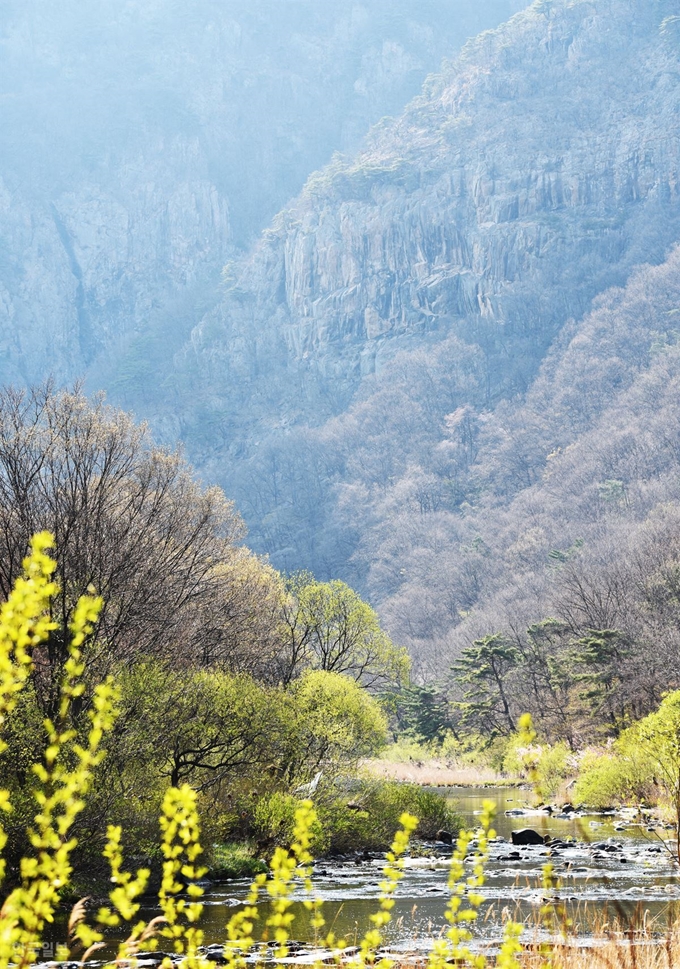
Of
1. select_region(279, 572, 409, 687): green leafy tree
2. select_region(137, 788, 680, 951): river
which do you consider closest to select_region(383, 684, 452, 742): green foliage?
select_region(279, 572, 409, 687): green leafy tree

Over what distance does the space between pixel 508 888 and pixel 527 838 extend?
12.3 m

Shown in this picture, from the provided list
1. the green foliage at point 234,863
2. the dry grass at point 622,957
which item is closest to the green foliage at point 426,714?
the green foliage at point 234,863

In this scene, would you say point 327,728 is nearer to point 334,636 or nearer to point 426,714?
point 334,636

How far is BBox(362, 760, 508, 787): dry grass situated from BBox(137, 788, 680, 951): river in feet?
98.3

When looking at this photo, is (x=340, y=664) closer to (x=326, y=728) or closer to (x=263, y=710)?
(x=326, y=728)

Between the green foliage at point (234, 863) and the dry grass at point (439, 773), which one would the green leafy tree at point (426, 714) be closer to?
the dry grass at point (439, 773)

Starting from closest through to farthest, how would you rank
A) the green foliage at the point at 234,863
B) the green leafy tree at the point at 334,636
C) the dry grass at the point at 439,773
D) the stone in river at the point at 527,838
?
the green foliage at the point at 234,863 < the stone in river at the point at 527,838 < the green leafy tree at the point at 334,636 < the dry grass at the point at 439,773

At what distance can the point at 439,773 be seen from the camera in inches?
3012

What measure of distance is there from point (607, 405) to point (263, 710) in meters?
172

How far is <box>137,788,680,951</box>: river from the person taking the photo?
2164 cm

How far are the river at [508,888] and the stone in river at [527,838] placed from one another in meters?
0.55

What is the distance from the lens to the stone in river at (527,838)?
38.0 m

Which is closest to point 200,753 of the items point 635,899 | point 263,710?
point 263,710

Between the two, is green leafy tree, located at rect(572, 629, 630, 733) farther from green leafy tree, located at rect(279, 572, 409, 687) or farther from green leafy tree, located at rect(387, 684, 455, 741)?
green leafy tree, located at rect(387, 684, 455, 741)
